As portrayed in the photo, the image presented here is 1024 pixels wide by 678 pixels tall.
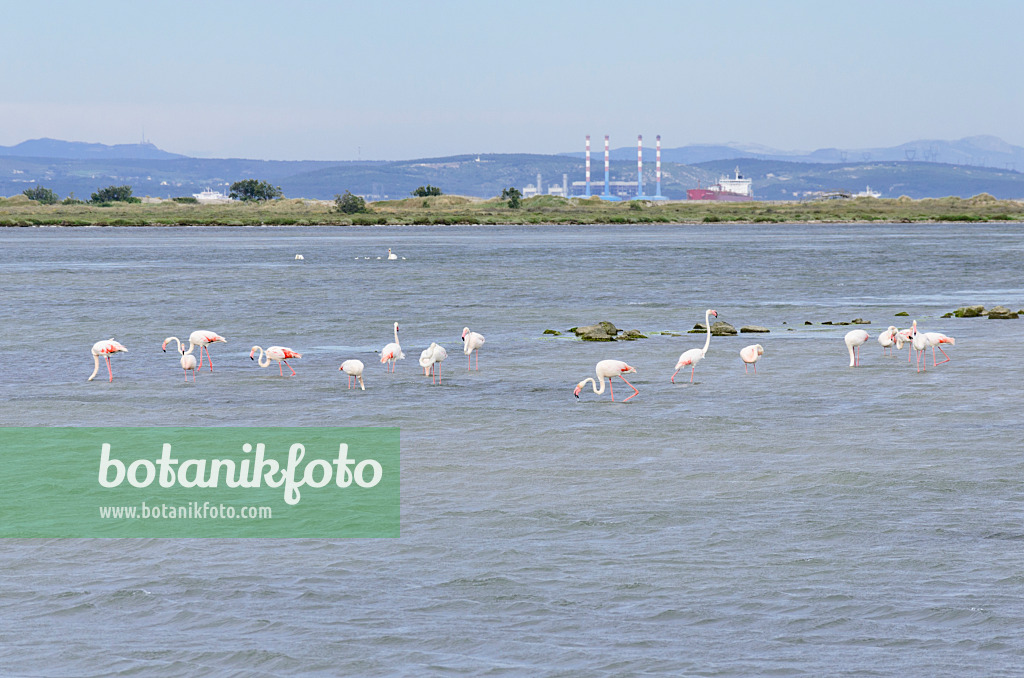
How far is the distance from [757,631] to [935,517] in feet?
15.1

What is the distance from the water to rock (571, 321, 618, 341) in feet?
3.08

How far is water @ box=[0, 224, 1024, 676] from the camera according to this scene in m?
10.0

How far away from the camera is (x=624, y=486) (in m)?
15.8

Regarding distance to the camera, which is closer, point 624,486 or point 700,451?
point 624,486

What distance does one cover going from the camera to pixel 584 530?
13.6 meters

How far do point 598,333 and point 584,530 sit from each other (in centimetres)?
2063

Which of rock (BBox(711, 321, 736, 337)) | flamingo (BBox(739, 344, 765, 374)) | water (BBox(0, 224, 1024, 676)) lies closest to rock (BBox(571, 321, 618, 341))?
water (BBox(0, 224, 1024, 676))

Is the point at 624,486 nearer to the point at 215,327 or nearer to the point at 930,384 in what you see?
the point at 930,384

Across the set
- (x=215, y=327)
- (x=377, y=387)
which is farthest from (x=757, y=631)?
(x=215, y=327)

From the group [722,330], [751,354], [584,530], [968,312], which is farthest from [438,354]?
[968,312]

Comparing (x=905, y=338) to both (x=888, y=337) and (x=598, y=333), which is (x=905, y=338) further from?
(x=598, y=333)

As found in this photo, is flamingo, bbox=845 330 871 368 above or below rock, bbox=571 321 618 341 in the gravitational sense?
above

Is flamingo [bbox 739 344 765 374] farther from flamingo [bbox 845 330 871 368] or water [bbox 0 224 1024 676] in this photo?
flamingo [bbox 845 330 871 368]

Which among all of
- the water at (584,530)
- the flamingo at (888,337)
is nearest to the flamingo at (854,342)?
the water at (584,530)
